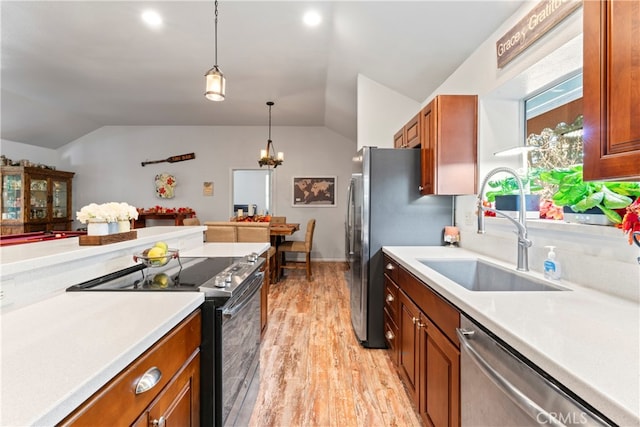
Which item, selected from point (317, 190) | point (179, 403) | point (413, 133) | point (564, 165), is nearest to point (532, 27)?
point (564, 165)

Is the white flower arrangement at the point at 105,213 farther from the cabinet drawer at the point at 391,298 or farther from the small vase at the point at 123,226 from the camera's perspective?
the cabinet drawer at the point at 391,298

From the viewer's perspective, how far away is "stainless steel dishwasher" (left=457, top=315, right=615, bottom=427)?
0.60 m

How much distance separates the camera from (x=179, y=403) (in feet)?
3.04

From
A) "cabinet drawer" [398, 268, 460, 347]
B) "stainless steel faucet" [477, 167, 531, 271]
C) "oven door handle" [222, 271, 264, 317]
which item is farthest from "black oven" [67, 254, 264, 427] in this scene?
"stainless steel faucet" [477, 167, 531, 271]

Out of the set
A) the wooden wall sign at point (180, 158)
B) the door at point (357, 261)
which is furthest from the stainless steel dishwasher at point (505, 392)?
the wooden wall sign at point (180, 158)

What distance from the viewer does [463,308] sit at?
3.40 ft

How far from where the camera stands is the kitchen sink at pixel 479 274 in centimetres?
149

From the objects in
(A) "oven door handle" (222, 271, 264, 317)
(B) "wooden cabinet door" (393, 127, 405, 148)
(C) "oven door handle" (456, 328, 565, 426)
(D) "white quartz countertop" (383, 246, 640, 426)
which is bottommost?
(C) "oven door handle" (456, 328, 565, 426)

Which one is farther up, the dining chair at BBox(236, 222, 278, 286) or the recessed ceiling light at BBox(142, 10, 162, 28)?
the recessed ceiling light at BBox(142, 10, 162, 28)

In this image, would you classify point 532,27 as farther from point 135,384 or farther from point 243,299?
point 135,384

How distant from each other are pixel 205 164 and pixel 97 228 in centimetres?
539

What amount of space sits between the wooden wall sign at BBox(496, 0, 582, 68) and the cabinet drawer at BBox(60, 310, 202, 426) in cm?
207

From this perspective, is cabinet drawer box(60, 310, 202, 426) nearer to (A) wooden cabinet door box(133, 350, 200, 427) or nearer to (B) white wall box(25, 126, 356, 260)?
(A) wooden cabinet door box(133, 350, 200, 427)

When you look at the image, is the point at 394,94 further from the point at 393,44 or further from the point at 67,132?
the point at 67,132
